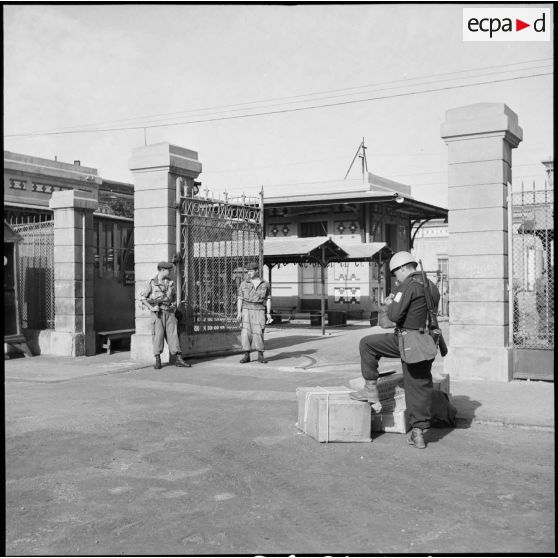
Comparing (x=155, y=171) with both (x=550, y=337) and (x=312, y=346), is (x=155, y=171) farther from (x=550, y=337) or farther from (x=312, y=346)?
(x=550, y=337)

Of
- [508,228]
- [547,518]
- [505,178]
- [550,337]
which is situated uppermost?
[505,178]

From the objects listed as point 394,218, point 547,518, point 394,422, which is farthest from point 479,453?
point 394,218

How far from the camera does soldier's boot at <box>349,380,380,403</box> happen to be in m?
6.83

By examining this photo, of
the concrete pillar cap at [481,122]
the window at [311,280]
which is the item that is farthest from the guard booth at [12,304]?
the window at [311,280]

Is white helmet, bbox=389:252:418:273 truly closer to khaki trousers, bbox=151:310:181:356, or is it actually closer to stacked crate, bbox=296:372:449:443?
stacked crate, bbox=296:372:449:443

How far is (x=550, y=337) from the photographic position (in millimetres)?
10258

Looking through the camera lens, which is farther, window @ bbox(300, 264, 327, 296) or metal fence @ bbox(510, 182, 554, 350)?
window @ bbox(300, 264, 327, 296)

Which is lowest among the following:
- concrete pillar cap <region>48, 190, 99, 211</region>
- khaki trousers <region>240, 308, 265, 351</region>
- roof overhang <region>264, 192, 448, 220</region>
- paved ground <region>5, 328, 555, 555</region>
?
paved ground <region>5, 328, 555, 555</region>

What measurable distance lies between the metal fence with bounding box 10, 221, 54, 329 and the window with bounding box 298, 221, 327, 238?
1675 centimetres

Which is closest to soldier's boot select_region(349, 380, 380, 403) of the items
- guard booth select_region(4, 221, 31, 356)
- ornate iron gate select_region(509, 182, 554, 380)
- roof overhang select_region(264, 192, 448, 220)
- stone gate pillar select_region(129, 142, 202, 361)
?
ornate iron gate select_region(509, 182, 554, 380)

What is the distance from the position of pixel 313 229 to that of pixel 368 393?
2385 cm

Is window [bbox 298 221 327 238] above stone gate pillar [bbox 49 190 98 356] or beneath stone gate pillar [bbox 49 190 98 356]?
above

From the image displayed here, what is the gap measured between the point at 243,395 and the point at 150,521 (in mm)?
4753

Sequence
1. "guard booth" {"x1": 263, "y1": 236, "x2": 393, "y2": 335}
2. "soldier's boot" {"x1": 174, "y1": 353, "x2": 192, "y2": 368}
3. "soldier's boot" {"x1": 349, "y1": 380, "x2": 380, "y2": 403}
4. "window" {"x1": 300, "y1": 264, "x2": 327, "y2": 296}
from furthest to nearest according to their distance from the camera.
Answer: "window" {"x1": 300, "y1": 264, "x2": 327, "y2": 296}
"guard booth" {"x1": 263, "y1": 236, "x2": 393, "y2": 335}
"soldier's boot" {"x1": 174, "y1": 353, "x2": 192, "y2": 368}
"soldier's boot" {"x1": 349, "y1": 380, "x2": 380, "y2": 403}
